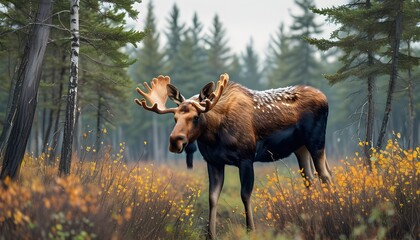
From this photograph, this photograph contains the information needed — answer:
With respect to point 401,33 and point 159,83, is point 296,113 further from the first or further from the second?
point 401,33

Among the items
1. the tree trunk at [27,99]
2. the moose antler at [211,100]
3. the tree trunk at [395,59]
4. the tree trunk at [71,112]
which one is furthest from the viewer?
the tree trunk at [395,59]

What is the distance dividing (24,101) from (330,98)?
51833mm

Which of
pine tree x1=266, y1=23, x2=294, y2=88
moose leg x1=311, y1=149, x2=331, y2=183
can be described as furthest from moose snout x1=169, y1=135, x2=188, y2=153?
pine tree x1=266, y1=23, x2=294, y2=88

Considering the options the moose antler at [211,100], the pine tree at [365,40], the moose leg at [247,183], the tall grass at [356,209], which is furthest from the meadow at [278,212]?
the pine tree at [365,40]

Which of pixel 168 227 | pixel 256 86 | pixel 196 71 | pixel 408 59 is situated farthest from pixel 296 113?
pixel 256 86

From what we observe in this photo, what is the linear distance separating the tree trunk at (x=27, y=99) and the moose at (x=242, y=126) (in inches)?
82.2

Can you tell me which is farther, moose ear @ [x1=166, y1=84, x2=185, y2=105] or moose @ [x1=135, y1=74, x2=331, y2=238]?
moose ear @ [x1=166, y1=84, x2=185, y2=105]

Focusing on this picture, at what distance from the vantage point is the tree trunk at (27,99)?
27.6ft

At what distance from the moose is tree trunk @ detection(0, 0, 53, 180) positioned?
6.85 feet

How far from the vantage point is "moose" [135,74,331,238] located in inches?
299

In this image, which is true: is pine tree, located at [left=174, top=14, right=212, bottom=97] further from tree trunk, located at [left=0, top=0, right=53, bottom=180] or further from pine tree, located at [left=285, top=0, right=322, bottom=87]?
tree trunk, located at [left=0, top=0, right=53, bottom=180]

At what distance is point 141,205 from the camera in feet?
24.0

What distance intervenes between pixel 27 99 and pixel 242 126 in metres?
3.76

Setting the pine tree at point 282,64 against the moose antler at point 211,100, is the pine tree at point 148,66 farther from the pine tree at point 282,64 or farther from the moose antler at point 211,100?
the moose antler at point 211,100
